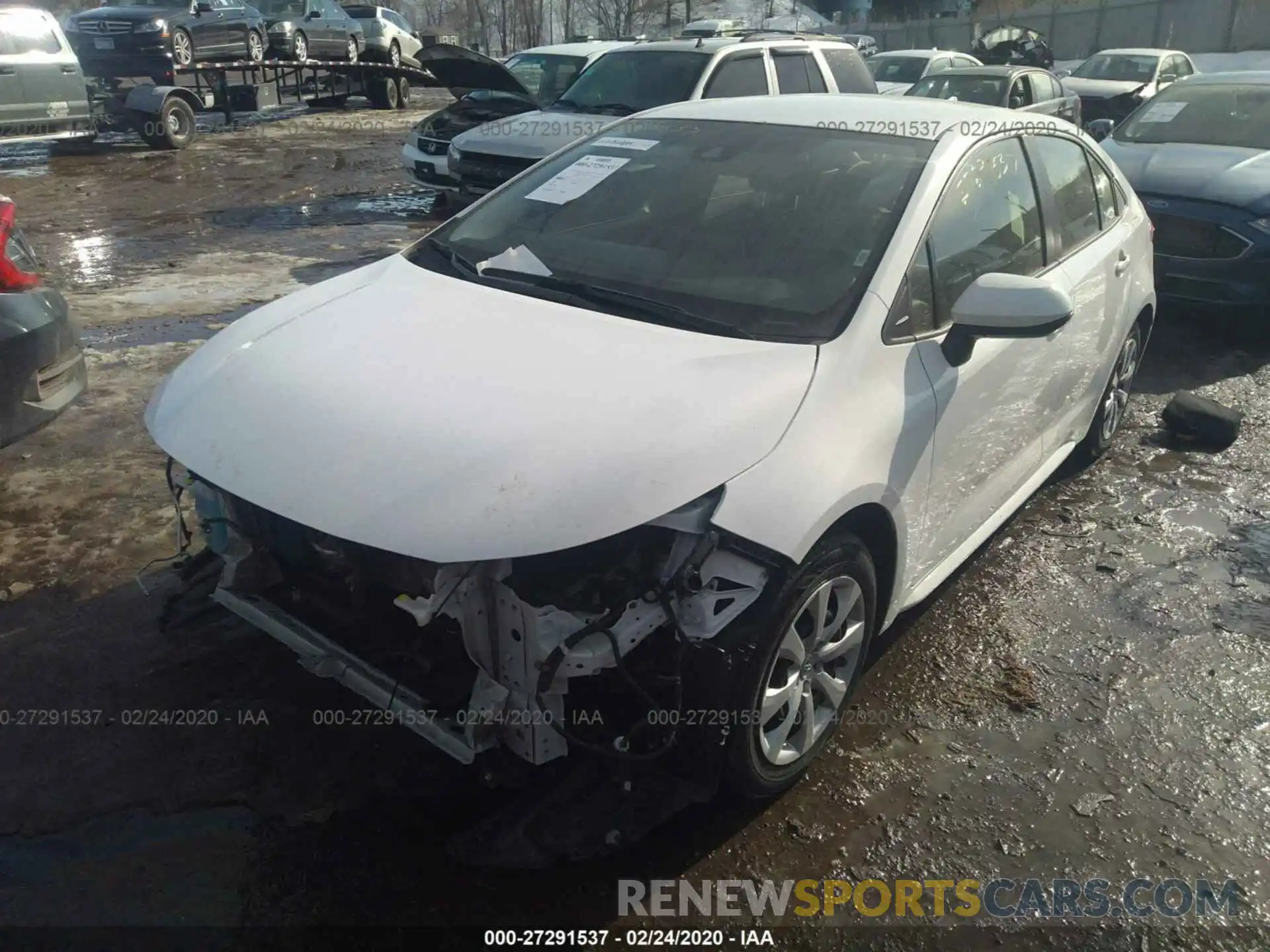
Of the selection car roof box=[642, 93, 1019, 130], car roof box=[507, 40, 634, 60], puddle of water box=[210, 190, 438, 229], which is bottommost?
puddle of water box=[210, 190, 438, 229]

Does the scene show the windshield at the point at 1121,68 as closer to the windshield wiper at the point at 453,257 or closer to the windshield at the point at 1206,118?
the windshield at the point at 1206,118

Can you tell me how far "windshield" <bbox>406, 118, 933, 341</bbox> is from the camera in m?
2.83

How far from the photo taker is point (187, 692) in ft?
10.0

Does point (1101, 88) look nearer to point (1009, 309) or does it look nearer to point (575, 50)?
point (575, 50)

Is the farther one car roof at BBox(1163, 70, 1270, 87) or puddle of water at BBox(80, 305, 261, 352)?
car roof at BBox(1163, 70, 1270, 87)

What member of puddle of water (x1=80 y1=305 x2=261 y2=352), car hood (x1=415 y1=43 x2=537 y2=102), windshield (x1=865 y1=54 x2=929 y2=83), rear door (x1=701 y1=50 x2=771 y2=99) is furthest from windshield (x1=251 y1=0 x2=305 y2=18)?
puddle of water (x1=80 y1=305 x2=261 y2=352)

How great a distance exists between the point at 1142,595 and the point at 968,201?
5.66ft

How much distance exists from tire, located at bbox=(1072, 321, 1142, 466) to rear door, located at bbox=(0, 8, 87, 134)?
13.6m

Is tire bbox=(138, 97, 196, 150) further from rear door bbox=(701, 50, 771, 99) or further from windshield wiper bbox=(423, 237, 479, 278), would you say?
windshield wiper bbox=(423, 237, 479, 278)

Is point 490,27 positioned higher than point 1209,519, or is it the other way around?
point 490,27

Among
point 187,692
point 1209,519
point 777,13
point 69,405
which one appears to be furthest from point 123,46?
point 777,13

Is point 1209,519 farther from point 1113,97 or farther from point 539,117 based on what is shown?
point 1113,97

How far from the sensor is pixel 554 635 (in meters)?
2.20

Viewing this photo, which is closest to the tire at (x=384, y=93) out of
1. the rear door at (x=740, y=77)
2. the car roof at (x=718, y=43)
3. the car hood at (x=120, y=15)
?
the car hood at (x=120, y=15)
